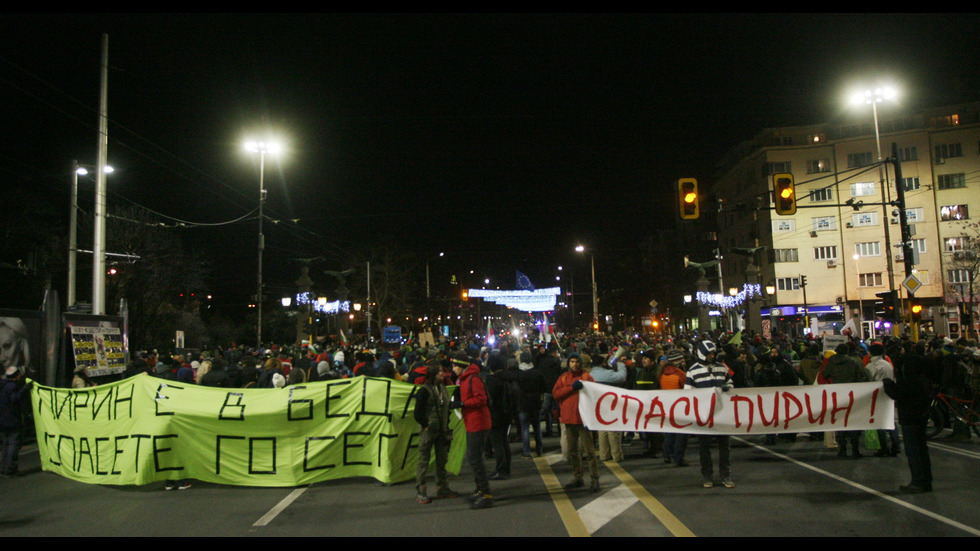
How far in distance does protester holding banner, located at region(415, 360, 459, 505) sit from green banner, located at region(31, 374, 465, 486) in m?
0.98

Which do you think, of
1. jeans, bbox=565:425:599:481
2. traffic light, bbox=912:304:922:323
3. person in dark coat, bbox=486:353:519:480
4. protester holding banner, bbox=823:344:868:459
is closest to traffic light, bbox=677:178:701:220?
protester holding banner, bbox=823:344:868:459

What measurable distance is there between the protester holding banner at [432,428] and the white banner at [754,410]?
5.72 feet

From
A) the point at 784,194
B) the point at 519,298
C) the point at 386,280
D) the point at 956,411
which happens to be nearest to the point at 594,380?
the point at 956,411

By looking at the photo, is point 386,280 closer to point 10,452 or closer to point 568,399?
point 10,452

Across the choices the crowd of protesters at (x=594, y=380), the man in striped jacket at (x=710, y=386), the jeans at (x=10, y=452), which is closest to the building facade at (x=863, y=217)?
the crowd of protesters at (x=594, y=380)

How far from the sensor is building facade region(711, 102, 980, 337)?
5234 cm

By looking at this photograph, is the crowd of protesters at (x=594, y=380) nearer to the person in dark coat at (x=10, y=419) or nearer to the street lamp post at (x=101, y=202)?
the person in dark coat at (x=10, y=419)

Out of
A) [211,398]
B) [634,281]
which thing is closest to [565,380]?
[211,398]

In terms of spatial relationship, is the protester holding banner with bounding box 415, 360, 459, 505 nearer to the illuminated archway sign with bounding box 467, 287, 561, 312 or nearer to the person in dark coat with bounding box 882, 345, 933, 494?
the person in dark coat with bounding box 882, 345, 933, 494

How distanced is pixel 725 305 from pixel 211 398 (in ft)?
126

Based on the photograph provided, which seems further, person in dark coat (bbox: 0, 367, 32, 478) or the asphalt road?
person in dark coat (bbox: 0, 367, 32, 478)

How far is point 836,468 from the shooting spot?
28.4ft

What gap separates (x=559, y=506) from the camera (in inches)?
276

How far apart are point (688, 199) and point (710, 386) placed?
23.1 feet
